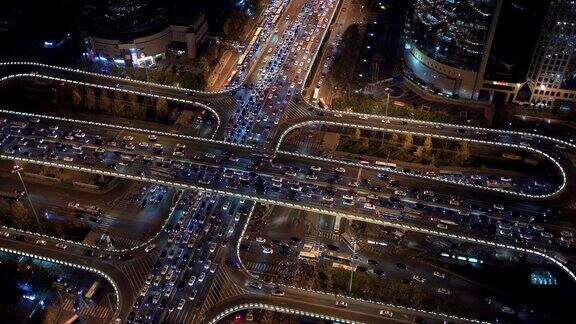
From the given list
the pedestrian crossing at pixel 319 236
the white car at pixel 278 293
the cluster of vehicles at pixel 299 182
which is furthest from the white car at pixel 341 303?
the cluster of vehicles at pixel 299 182

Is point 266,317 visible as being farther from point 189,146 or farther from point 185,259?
point 189,146

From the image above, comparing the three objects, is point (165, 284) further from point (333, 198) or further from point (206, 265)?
point (333, 198)

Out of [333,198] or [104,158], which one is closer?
[333,198]

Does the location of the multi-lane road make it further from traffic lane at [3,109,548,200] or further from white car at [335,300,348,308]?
white car at [335,300,348,308]

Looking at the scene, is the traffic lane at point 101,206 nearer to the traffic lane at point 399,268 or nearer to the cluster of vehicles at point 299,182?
the cluster of vehicles at point 299,182

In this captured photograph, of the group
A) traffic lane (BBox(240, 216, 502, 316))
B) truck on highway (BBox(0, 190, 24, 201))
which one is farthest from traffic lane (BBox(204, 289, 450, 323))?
truck on highway (BBox(0, 190, 24, 201))

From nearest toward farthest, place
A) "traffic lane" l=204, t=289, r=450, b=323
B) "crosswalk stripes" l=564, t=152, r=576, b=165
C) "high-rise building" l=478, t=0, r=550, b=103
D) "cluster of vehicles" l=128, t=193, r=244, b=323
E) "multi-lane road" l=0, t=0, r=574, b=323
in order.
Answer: "traffic lane" l=204, t=289, r=450, b=323, "cluster of vehicles" l=128, t=193, r=244, b=323, "multi-lane road" l=0, t=0, r=574, b=323, "crosswalk stripes" l=564, t=152, r=576, b=165, "high-rise building" l=478, t=0, r=550, b=103

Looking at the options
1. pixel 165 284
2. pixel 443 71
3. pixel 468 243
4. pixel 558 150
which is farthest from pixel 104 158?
pixel 558 150
